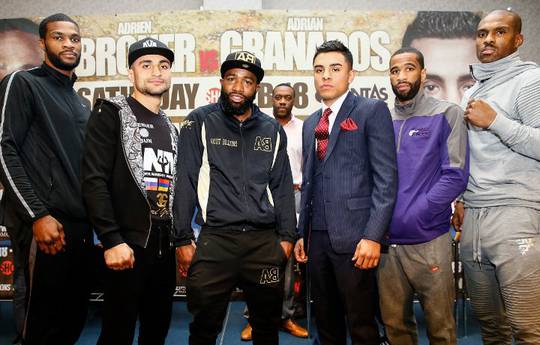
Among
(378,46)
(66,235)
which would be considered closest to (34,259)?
(66,235)

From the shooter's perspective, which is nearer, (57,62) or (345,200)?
(345,200)

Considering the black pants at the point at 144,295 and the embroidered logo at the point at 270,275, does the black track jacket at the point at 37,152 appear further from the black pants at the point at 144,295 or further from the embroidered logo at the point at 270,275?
the embroidered logo at the point at 270,275

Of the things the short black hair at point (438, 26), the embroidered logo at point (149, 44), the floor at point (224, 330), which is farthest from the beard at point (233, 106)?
the short black hair at point (438, 26)

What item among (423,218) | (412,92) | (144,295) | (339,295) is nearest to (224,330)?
(144,295)

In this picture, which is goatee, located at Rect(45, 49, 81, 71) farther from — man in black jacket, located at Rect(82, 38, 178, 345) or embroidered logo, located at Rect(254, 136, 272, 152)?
embroidered logo, located at Rect(254, 136, 272, 152)

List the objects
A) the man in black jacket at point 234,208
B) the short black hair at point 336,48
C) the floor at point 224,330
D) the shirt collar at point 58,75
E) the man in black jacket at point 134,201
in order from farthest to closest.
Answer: the floor at point 224,330
the shirt collar at point 58,75
the short black hair at point 336,48
the man in black jacket at point 234,208
the man in black jacket at point 134,201

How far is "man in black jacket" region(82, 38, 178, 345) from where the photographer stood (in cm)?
184

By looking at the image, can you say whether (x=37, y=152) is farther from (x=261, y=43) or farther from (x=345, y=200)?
(x=261, y=43)

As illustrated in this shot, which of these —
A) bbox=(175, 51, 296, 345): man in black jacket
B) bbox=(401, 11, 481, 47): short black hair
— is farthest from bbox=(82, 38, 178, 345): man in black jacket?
bbox=(401, 11, 481, 47): short black hair

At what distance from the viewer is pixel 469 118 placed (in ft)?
6.54

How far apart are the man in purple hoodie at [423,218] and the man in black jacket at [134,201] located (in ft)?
4.04

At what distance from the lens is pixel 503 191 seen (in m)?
1.98

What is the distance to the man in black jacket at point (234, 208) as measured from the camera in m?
1.94

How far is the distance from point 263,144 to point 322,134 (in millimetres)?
334
